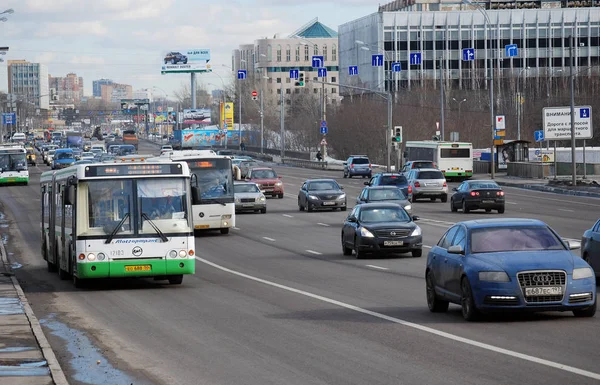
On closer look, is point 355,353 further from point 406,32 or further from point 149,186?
point 406,32

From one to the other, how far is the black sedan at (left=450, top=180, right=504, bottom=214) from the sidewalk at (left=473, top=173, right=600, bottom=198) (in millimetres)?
14960

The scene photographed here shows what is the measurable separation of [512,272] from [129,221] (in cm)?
959

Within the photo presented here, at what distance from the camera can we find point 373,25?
484 ft

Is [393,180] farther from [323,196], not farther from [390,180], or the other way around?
[323,196]

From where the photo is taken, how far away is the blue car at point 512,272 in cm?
1491

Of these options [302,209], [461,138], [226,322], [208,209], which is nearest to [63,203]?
[226,322]

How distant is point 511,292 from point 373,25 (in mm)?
134564

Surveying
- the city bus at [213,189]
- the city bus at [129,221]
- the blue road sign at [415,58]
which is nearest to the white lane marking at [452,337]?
the city bus at [129,221]

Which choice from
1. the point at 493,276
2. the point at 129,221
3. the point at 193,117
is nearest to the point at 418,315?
the point at 493,276

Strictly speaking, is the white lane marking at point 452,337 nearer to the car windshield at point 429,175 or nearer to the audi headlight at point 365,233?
the audi headlight at point 365,233

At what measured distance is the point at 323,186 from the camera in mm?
52344

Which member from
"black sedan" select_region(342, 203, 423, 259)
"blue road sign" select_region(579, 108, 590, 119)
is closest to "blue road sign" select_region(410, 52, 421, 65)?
"blue road sign" select_region(579, 108, 590, 119)

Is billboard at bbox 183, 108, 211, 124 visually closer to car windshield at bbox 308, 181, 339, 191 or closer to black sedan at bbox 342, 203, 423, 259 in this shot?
car windshield at bbox 308, 181, 339, 191

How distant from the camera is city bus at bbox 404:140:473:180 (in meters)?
78.1
